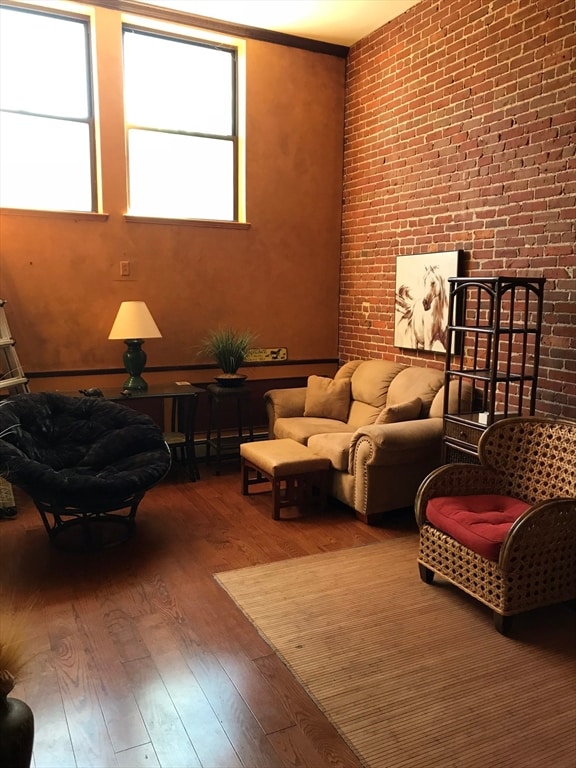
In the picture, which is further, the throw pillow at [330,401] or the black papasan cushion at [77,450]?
the throw pillow at [330,401]

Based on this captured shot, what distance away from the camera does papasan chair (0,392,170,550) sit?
315 centimetres

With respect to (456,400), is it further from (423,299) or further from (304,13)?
(304,13)

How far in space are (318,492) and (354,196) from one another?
2.80m

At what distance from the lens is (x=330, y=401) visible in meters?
4.88

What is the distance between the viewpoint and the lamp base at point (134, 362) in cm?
464

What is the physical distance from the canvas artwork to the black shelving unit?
17 centimetres

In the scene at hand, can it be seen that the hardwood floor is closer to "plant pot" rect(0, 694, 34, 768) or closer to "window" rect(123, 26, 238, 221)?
"plant pot" rect(0, 694, 34, 768)

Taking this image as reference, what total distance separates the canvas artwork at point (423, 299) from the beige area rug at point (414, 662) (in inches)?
73.5

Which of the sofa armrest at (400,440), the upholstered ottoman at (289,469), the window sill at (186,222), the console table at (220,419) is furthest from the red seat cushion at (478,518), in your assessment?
the window sill at (186,222)

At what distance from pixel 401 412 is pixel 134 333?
6.68ft

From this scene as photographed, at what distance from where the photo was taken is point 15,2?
435 cm

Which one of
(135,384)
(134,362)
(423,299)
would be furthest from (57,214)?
(423,299)

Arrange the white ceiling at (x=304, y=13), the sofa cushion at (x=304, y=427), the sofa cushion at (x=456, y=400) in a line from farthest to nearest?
the white ceiling at (x=304, y=13) < the sofa cushion at (x=304, y=427) < the sofa cushion at (x=456, y=400)

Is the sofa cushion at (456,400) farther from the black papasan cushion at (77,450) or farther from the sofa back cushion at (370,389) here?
the black papasan cushion at (77,450)
